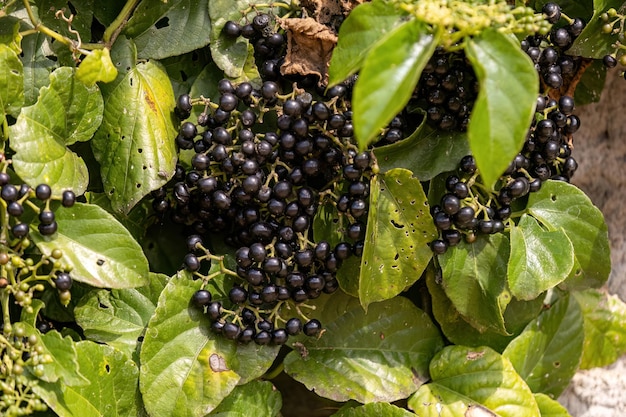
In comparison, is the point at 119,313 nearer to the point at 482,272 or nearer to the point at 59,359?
the point at 59,359

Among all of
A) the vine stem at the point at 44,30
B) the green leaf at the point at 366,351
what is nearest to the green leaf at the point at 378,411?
the green leaf at the point at 366,351

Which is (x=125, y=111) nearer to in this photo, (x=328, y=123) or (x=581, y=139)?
(x=328, y=123)

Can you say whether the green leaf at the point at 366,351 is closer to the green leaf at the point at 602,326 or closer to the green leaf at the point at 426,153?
the green leaf at the point at 426,153

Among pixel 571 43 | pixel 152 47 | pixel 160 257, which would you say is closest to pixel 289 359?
pixel 160 257

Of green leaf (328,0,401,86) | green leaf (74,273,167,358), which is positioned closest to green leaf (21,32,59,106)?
green leaf (74,273,167,358)

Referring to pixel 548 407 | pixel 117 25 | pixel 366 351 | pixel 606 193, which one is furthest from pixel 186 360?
pixel 606 193

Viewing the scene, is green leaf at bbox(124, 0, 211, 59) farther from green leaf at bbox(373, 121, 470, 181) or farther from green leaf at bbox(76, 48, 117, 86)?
green leaf at bbox(373, 121, 470, 181)
